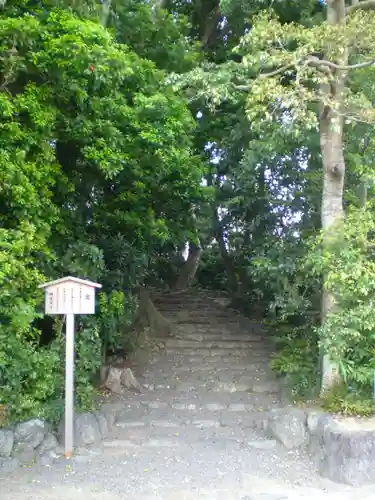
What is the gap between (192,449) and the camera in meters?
5.74

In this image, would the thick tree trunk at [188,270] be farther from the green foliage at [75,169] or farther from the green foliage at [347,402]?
the green foliage at [347,402]

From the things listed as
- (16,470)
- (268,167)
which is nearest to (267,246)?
(268,167)

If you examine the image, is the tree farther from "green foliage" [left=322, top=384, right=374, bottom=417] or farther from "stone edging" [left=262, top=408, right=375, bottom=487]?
"stone edging" [left=262, top=408, right=375, bottom=487]

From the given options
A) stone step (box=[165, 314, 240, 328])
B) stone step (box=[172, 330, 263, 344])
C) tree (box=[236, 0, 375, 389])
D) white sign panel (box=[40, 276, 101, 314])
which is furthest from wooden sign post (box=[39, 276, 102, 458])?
stone step (box=[165, 314, 240, 328])

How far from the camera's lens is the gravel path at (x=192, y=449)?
4.57 m

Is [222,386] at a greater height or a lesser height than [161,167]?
lesser

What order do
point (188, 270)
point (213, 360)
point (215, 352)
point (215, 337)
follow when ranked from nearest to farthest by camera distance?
point (213, 360), point (215, 352), point (215, 337), point (188, 270)

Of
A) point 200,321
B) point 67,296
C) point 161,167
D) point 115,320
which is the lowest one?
point 200,321

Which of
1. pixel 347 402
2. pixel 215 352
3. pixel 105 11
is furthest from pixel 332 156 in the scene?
pixel 215 352

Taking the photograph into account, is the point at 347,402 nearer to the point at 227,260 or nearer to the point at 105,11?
the point at 105,11

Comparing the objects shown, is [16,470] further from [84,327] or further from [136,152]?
[136,152]

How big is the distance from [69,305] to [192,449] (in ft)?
7.45

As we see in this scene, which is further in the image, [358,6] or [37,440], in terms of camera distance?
[358,6]

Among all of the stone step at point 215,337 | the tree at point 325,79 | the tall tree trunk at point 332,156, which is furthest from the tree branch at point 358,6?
the stone step at point 215,337
